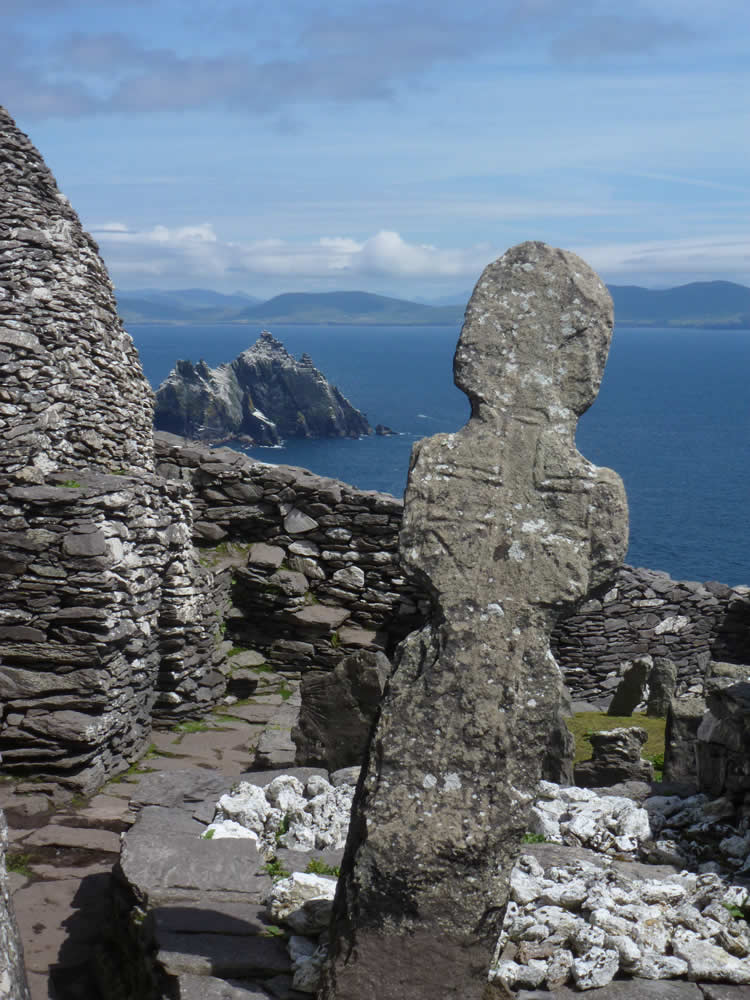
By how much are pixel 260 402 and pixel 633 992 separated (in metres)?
79.2

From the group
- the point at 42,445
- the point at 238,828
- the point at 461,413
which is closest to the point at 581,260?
the point at 238,828

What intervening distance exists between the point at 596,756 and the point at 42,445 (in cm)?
715

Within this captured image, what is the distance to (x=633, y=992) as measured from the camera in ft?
17.4

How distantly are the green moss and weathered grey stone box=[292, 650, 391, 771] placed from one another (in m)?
4.18

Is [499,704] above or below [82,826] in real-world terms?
above

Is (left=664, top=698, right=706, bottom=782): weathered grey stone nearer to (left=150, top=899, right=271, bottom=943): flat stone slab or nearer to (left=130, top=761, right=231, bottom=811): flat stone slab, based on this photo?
(left=130, top=761, right=231, bottom=811): flat stone slab

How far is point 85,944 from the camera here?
23.6 feet

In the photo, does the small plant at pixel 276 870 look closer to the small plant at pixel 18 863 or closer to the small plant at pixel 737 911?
the small plant at pixel 18 863

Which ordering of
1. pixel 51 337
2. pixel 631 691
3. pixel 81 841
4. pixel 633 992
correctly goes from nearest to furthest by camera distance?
1. pixel 633 992
2. pixel 81 841
3. pixel 51 337
4. pixel 631 691

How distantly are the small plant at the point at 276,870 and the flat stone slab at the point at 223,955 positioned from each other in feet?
2.53

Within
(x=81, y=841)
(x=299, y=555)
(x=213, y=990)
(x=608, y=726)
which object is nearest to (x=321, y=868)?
(x=213, y=990)

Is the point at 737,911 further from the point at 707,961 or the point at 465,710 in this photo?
the point at 465,710

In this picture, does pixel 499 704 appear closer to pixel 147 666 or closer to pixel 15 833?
pixel 15 833

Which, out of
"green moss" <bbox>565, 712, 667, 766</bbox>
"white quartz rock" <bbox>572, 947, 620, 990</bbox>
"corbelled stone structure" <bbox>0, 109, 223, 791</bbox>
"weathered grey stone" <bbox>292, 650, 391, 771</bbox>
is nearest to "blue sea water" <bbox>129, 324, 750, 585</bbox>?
"green moss" <bbox>565, 712, 667, 766</bbox>
